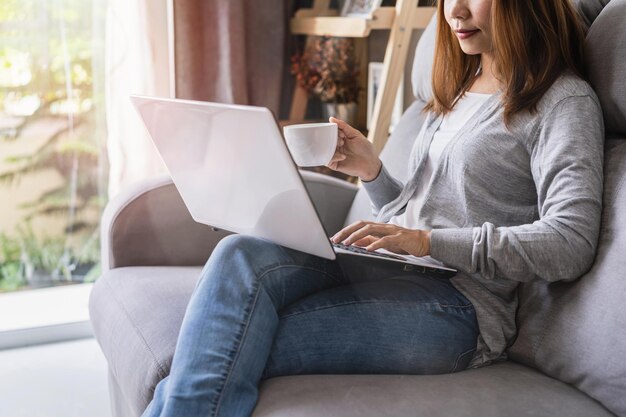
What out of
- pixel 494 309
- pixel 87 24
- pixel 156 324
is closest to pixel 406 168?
pixel 494 309

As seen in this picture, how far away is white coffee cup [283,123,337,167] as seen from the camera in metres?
1.14

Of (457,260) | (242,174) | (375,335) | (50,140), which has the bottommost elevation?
(50,140)

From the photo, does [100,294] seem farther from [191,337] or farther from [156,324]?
[191,337]

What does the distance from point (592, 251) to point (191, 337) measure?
1.82 feet

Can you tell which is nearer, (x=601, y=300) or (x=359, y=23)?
(x=601, y=300)

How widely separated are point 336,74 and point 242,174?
139 cm

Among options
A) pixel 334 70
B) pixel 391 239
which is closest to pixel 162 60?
pixel 334 70

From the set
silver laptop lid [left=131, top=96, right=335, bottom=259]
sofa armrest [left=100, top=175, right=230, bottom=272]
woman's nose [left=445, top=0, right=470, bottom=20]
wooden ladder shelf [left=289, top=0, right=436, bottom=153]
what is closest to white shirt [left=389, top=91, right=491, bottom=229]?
woman's nose [left=445, top=0, right=470, bottom=20]

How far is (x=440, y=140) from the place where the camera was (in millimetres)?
1360

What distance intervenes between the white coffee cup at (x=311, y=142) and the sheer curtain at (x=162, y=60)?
125 cm

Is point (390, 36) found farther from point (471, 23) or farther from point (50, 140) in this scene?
point (50, 140)

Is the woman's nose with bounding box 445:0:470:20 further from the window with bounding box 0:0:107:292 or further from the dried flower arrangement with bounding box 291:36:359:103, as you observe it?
the window with bounding box 0:0:107:292

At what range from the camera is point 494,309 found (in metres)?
1.20

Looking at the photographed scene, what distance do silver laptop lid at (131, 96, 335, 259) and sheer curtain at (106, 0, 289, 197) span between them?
1050 mm
